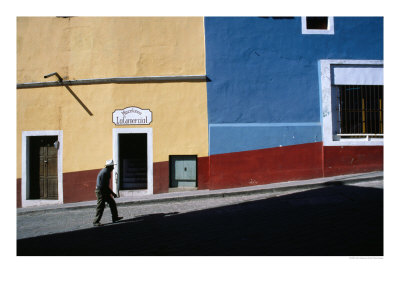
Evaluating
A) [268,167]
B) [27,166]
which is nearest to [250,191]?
[268,167]

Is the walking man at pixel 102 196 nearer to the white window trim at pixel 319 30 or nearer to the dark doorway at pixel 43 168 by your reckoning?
the dark doorway at pixel 43 168

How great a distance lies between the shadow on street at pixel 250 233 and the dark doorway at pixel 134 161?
2.67 metres

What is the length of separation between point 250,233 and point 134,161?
538cm

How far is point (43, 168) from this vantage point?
9.38 metres

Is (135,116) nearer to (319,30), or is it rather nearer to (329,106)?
(329,106)

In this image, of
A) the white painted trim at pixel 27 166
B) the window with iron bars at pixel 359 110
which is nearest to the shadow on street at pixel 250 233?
the window with iron bars at pixel 359 110

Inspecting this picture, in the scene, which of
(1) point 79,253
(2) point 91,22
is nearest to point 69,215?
(1) point 79,253

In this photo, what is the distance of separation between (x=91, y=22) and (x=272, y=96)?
20.5ft

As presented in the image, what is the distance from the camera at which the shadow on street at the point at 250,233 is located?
4.21 meters

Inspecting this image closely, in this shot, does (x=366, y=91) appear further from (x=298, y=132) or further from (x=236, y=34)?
(x=236, y=34)

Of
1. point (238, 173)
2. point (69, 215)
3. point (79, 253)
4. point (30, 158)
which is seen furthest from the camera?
point (30, 158)

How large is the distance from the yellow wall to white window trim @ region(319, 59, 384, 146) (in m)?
3.69

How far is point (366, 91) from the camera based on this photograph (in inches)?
342

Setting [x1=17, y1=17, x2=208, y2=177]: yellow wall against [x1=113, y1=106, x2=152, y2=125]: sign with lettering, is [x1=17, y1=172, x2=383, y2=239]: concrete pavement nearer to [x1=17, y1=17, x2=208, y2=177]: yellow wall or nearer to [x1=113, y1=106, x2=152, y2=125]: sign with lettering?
[x1=17, y1=17, x2=208, y2=177]: yellow wall
